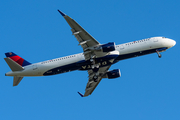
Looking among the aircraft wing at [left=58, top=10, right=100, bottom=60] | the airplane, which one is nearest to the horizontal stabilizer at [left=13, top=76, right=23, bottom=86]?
the airplane

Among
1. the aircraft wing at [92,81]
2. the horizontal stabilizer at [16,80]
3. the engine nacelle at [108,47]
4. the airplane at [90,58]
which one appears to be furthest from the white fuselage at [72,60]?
the aircraft wing at [92,81]

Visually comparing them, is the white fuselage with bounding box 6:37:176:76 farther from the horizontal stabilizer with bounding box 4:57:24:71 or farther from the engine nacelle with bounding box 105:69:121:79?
the engine nacelle with bounding box 105:69:121:79

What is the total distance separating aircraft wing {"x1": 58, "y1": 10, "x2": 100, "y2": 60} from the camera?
199 ft

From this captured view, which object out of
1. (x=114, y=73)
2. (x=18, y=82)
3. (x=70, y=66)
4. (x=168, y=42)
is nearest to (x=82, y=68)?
(x=70, y=66)

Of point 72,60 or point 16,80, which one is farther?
point 16,80

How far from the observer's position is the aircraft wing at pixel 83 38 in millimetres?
60769

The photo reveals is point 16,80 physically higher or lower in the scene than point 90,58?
lower

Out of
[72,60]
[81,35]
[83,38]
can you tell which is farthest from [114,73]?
[81,35]

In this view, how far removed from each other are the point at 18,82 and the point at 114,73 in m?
23.7

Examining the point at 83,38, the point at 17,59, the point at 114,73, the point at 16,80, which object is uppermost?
the point at 83,38

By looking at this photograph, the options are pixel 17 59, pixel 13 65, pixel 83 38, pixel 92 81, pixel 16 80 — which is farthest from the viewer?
pixel 92 81

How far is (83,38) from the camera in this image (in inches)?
2537

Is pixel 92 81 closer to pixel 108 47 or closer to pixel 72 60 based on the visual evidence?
pixel 72 60

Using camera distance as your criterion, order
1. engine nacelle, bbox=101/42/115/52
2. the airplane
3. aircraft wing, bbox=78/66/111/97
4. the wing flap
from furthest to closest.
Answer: aircraft wing, bbox=78/66/111/97 → the airplane → engine nacelle, bbox=101/42/115/52 → the wing flap
